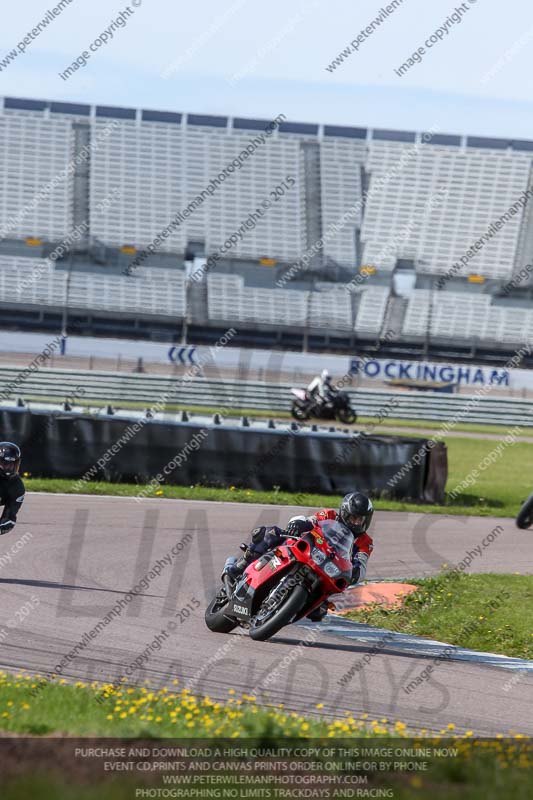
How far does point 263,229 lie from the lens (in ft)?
182

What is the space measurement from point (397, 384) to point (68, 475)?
25314 mm

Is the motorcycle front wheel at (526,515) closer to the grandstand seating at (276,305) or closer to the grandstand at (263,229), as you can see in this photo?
the grandstand at (263,229)

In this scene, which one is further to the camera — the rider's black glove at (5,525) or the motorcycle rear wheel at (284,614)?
the rider's black glove at (5,525)

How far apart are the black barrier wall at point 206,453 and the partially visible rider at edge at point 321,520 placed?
915 cm

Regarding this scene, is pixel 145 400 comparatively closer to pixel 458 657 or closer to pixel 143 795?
pixel 458 657

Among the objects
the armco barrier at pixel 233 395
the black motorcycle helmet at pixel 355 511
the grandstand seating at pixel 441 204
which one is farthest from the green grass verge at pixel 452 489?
the grandstand seating at pixel 441 204

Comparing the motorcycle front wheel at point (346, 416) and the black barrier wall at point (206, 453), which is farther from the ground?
the black barrier wall at point (206, 453)

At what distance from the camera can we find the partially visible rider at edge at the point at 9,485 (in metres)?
11.2

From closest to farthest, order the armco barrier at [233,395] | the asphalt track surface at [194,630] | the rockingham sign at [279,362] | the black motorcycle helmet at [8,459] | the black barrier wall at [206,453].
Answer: the asphalt track surface at [194,630], the black motorcycle helmet at [8,459], the black barrier wall at [206,453], the armco barrier at [233,395], the rockingham sign at [279,362]

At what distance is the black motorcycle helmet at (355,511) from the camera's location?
371 inches

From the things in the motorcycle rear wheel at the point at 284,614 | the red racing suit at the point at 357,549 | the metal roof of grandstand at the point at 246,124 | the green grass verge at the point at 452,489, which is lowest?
the green grass verge at the point at 452,489

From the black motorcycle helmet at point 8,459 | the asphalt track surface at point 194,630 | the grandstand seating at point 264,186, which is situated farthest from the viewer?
the grandstand seating at point 264,186

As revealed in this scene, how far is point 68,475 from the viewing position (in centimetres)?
1877

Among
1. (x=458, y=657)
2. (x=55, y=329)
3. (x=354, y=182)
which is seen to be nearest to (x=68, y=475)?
(x=458, y=657)
